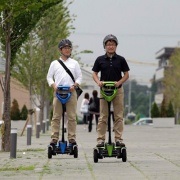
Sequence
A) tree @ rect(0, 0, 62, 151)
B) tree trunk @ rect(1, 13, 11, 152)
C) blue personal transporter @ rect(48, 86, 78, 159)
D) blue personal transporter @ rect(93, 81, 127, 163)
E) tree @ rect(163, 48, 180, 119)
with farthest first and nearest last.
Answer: tree @ rect(163, 48, 180, 119)
tree trunk @ rect(1, 13, 11, 152)
tree @ rect(0, 0, 62, 151)
blue personal transporter @ rect(48, 86, 78, 159)
blue personal transporter @ rect(93, 81, 127, 163)

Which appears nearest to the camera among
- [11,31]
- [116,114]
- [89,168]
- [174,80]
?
[89,168]

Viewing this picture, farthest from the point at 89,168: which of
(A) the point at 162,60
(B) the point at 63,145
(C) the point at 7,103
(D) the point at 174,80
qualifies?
(A) the point at 162,60

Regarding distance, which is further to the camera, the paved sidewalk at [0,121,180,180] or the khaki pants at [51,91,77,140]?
the khaki pants at [51,91,77,140]

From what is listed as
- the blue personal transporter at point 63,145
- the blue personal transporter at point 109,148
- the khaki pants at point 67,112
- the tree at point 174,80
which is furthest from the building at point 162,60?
the blue personal transporter at point 109,148

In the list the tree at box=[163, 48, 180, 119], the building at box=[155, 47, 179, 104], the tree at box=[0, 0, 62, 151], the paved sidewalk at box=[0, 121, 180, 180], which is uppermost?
the building at box=[155, 47, 179, 104]

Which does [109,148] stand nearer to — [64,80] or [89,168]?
[89,168]

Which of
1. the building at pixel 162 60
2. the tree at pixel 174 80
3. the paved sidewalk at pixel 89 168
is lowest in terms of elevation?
the paved sidewalk at pixel 89 168

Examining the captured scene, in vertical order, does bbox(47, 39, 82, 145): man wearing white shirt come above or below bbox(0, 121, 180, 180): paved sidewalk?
above

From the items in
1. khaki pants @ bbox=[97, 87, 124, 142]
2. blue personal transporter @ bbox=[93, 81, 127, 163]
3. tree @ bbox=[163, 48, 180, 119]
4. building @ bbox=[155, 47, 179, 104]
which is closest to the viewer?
blue personal transporter @ bbox=[93, 81, 127, 163]

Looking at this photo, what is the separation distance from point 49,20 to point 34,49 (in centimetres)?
267

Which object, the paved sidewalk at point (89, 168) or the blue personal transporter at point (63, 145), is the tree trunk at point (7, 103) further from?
the blue personal transporter at point (63, 145)

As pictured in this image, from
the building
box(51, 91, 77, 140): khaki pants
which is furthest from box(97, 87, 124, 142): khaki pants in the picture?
the building

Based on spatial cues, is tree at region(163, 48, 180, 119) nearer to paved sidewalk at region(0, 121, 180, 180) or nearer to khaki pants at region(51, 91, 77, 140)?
khaki pants at region(51, 91, 77, 140)

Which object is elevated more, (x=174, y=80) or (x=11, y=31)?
(x=174, y=80)
